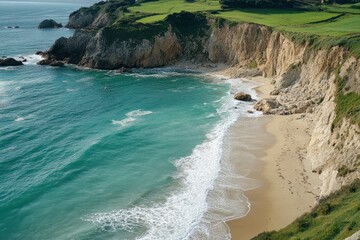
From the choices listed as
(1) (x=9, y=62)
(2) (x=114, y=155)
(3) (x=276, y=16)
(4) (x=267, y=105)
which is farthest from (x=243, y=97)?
(1) (x=9, y=62)

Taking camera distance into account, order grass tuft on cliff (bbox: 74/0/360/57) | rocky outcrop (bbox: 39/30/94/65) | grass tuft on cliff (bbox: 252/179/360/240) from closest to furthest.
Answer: grass tuft on cliff (bbox: 252/179/360/240)
grass tuft on cliff (bbox: 74/0/360/57)
rocky outcrop (bbox: 39/30/94/65)

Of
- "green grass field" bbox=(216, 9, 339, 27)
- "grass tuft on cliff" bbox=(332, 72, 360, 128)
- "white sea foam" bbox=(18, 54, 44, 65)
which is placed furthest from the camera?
"white sea foam" bbox=(18, 54, 44, 65)

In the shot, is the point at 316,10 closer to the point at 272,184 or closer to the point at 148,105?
the point at 148,105

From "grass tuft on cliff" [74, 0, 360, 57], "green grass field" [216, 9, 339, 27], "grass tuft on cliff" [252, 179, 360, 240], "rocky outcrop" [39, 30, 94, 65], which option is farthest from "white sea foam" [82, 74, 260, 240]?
"rocky outcrop" [39, 30, 94, 65]

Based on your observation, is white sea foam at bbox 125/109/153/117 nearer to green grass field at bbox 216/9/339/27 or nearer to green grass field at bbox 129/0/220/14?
green grass field at bbox 216/9/339/27

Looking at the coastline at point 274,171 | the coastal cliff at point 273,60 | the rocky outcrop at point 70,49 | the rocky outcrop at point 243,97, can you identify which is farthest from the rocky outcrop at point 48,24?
the coastline at point 274,171

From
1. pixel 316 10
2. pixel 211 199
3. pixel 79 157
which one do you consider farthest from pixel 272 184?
pixel 316 10

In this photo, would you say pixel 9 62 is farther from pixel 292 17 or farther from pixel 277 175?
pixel 277 175
